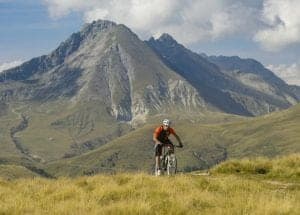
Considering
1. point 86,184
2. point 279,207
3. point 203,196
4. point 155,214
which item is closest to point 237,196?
point 203,196

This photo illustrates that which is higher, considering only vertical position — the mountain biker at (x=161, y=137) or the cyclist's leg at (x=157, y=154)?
the mountain biker at (x=161, y=137)

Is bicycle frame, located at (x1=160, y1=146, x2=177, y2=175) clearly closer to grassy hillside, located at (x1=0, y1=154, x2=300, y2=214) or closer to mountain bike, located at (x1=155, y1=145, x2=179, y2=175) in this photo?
mountain bike, located at (x1=155, y1=145, x2=179, y2=175)

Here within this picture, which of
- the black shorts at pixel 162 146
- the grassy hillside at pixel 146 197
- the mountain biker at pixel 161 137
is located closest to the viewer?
the grassy hillside at pixel 146 197

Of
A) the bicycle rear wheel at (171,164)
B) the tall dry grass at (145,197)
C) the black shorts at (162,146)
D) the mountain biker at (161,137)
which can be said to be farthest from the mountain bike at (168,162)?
the tall dry grass at (145,197)

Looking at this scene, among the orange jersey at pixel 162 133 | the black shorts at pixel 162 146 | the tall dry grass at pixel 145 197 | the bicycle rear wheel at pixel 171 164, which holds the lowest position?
the tall dry grass at pixel 145 197

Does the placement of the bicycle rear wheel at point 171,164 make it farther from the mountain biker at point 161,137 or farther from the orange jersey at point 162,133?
the orange jersey at point 162,133

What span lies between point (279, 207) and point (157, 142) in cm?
1553

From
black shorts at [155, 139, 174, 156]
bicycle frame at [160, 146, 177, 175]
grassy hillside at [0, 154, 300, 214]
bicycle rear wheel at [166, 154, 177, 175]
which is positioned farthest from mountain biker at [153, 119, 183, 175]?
grassy hillside at [0, 154, 300, 214]

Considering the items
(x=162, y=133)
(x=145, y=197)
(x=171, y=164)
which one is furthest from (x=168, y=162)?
(x=145, y=197)

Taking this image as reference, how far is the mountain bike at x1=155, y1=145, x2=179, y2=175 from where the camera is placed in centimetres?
3066

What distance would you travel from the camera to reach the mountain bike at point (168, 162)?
101ft

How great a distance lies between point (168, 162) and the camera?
3083 cm

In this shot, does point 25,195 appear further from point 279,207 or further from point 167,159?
point 167,159

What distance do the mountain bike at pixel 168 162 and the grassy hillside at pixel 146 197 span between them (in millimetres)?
6939
